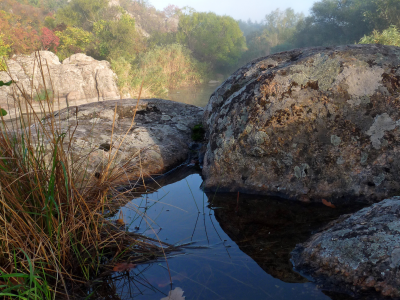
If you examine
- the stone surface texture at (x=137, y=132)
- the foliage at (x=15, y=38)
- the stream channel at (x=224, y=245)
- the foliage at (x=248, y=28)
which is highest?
the foliage at (x=248, y=28)

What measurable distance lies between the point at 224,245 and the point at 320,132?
4.84 ft

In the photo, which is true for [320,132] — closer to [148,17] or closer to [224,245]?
[224,245]

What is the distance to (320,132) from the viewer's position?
2.80 m

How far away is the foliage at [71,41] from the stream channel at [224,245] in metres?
27.1

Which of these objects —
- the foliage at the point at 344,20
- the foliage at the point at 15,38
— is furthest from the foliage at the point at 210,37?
the foliage at the point at 15,38

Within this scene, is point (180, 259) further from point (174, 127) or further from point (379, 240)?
point (174, 127)

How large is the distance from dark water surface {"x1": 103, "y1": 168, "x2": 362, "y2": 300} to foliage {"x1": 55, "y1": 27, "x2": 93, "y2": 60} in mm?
27161

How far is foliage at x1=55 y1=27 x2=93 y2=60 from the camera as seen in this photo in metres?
26.0

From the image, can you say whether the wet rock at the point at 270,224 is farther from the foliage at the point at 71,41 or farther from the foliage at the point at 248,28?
the foliage at the point at 248,28

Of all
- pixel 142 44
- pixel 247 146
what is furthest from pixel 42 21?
pixel 247 146

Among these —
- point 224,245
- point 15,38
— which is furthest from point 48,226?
point 15,38

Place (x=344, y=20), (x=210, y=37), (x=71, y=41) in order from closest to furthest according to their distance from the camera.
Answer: (x=71, y=41)
(x=344, y=20)
(x=210, y=37)

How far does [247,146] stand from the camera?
9.70 ft

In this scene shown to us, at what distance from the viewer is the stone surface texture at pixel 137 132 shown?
369cm
